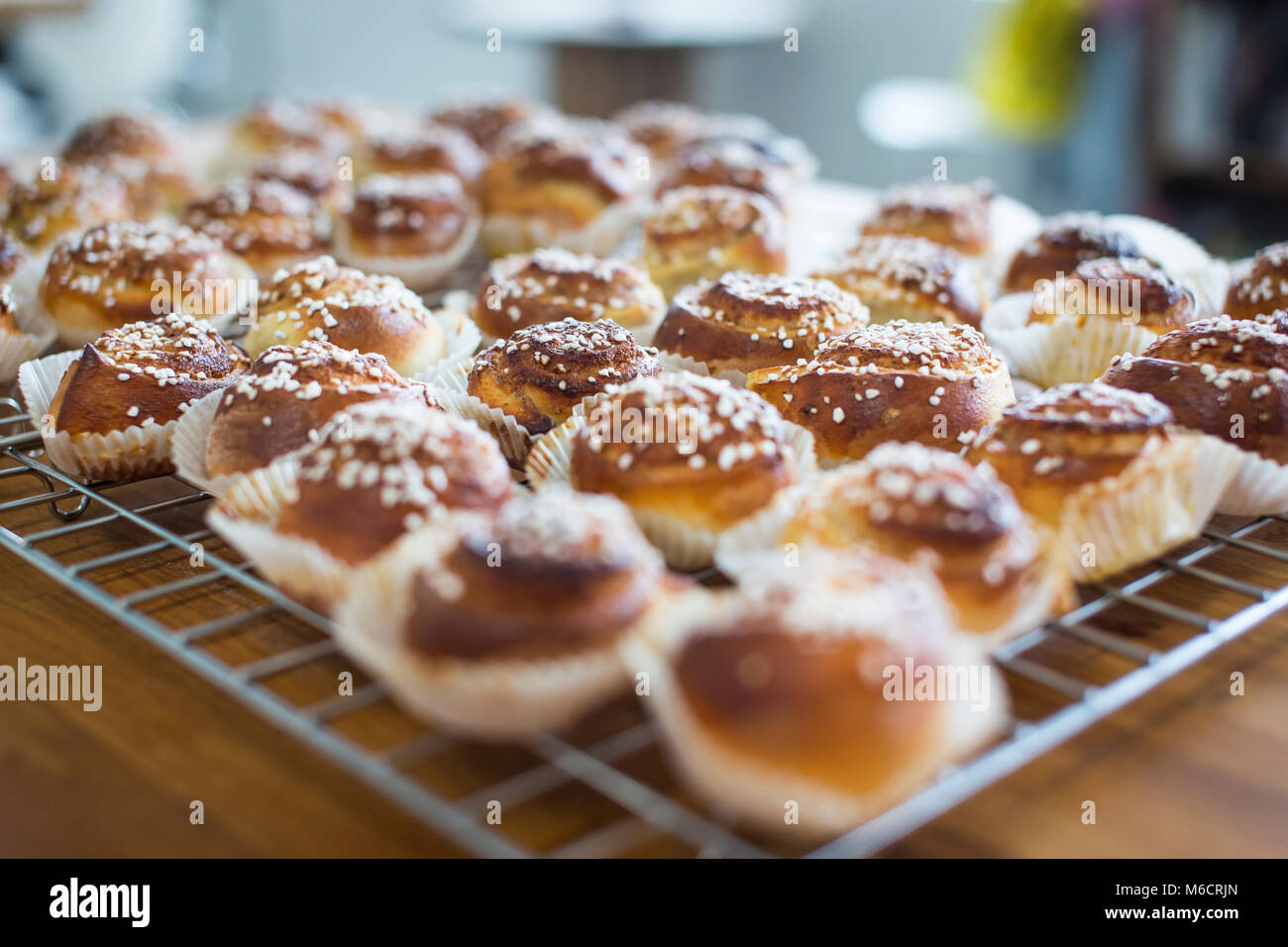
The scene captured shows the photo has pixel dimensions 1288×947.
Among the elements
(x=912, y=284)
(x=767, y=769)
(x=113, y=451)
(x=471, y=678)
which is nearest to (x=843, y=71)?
(x=912, y=284)

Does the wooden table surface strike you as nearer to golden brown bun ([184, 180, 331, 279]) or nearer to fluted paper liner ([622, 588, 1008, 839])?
fluted paper liner ([622, 588, 1008, 839])

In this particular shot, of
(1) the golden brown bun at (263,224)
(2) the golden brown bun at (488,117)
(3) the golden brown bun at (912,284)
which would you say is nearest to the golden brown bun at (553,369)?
(3) the golden brown bun at (912,284)

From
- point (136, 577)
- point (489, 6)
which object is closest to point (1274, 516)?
point (136, 577)

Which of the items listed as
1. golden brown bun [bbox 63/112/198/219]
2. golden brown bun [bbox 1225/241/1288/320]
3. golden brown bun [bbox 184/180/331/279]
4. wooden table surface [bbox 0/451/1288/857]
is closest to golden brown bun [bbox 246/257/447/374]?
golden brown bun [bbox 184/180/331/279]

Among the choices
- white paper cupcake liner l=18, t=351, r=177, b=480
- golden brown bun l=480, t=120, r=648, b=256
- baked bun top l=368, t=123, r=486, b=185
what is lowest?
white paper cupcake liner l=18, t=351, r=177, b=480

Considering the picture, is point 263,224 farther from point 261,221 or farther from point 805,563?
point 805,563

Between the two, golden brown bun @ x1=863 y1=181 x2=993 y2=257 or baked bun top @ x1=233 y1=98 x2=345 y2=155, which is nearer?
golden brown bun @ x1=863 y1=181 x2=993 y2=257

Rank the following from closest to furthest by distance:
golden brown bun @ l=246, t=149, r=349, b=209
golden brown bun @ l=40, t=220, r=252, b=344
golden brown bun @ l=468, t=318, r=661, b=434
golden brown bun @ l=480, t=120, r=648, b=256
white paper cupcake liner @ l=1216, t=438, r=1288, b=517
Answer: white paper cupcake liner @ l=1216, t=438, r=1288, b=517 < golden brown bun @ l=468, t=318, r=661, b=434 < golden brown bun @ l=40, t=220, r=252, b=344 < golden brown bun @ l=480, t=120, r=648, b=256 < golden brown bun @ l=246, t=149, r=349, b=209
